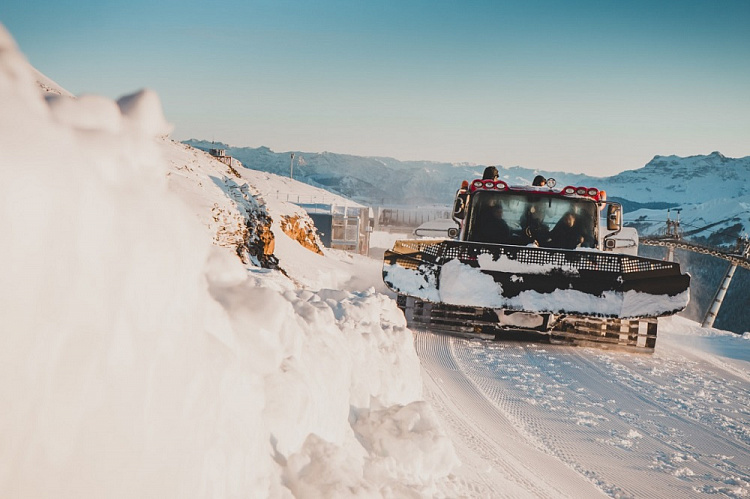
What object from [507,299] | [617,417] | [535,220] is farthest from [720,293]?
[617,417]

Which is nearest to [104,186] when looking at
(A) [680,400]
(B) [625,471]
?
(B) [625,471]

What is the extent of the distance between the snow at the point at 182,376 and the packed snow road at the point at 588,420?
25mm

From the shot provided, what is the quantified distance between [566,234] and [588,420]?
15.7 ft

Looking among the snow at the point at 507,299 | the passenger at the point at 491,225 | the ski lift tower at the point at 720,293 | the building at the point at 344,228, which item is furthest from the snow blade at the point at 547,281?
the building at the point at 344,228

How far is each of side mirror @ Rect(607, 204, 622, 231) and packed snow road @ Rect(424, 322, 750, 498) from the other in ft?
8.56

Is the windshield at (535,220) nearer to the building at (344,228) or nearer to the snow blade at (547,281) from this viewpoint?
the snow blade at (547,281)

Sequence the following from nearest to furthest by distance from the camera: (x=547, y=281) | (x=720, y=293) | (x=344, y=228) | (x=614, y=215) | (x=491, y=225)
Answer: (x=547, y=281), (x=614, y=215), (x=491, y=225), (x=720, y=293), (x=344, y=228)

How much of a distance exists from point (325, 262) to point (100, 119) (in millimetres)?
16559

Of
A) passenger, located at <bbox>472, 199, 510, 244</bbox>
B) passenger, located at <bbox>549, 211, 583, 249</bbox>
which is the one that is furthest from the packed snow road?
passenger, located at <bbox>472, 199, 510, 244</bbox>

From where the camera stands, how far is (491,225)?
28.3ft

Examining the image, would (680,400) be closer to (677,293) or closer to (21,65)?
Result: (677,293)

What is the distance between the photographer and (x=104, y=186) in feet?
3.93

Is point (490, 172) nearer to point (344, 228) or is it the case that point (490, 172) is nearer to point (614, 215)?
point (614, 215)

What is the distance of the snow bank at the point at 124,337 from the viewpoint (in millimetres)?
1026
